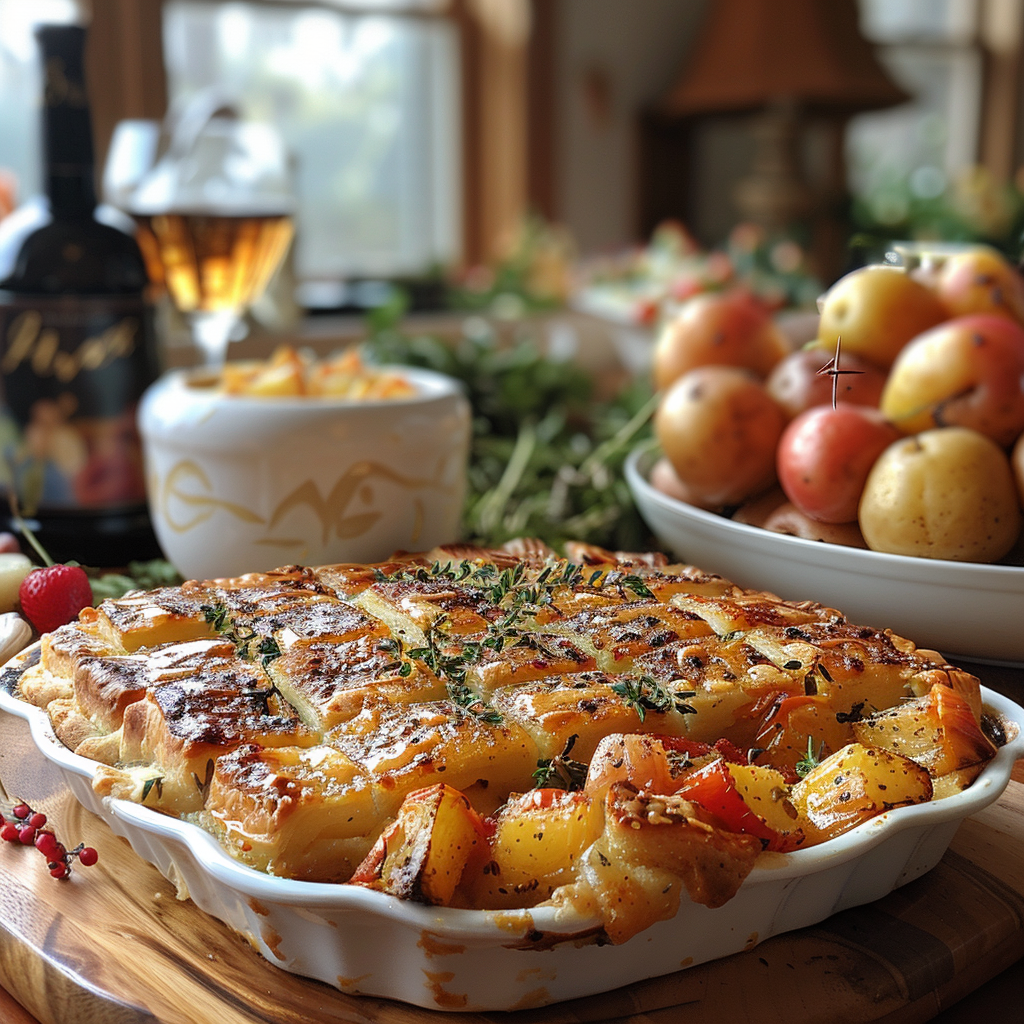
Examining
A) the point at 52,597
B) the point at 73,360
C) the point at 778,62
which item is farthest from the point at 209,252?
the point at 778,62

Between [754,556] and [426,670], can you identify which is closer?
[426,670]

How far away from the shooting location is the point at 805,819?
624 millimetres

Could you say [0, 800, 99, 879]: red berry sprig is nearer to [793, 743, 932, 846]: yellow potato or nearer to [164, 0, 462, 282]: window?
[793, 743, 932, 846]: yellow potato

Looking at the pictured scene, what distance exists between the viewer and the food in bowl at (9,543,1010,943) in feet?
1.84

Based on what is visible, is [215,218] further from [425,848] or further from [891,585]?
[425,848]

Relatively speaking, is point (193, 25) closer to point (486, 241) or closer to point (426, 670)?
point (486, 241)

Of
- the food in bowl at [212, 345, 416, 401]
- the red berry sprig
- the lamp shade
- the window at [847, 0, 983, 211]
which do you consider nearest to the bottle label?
the food in bowl at [212, 345, 416, 401]

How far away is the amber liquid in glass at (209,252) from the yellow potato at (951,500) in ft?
3.08

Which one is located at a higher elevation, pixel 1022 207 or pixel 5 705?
pixel 1022 207

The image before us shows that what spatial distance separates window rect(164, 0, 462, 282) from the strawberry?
2977mm

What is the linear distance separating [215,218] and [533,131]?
3.22 metres

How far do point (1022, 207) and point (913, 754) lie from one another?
14.2 feet

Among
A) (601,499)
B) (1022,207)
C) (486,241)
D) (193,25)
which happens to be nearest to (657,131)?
(486,241)

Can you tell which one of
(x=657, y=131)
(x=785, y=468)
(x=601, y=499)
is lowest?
(x=601, y=499)
